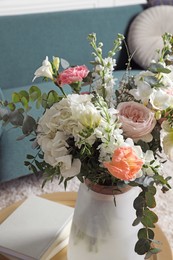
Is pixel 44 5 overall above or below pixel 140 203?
below

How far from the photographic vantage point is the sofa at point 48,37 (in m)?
2.27

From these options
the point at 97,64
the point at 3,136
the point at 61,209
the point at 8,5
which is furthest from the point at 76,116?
the point at 8,5

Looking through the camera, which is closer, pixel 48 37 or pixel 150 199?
pixel 150 199

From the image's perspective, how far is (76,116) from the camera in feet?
2.50

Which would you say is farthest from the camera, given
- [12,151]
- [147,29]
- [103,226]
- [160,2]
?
[160,2]

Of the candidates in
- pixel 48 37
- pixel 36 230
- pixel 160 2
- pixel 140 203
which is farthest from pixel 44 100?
pixel 160 2

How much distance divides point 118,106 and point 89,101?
0.20 feet

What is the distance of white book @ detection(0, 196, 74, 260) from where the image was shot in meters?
1.06

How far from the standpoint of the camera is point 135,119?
78cm

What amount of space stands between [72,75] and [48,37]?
164 centimetres

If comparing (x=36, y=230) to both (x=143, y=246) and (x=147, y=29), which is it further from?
(x=147, y=29)

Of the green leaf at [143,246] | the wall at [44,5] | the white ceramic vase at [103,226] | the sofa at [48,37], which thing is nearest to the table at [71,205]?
the white ceramic vase at [103,226]

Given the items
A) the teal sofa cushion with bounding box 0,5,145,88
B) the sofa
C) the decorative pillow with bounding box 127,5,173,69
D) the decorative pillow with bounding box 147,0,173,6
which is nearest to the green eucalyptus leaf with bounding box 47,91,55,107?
the sofa

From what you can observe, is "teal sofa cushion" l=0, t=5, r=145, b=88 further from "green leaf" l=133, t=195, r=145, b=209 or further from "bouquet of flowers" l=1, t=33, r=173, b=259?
"green leaf" l=133, t=195, r=145, b=209
